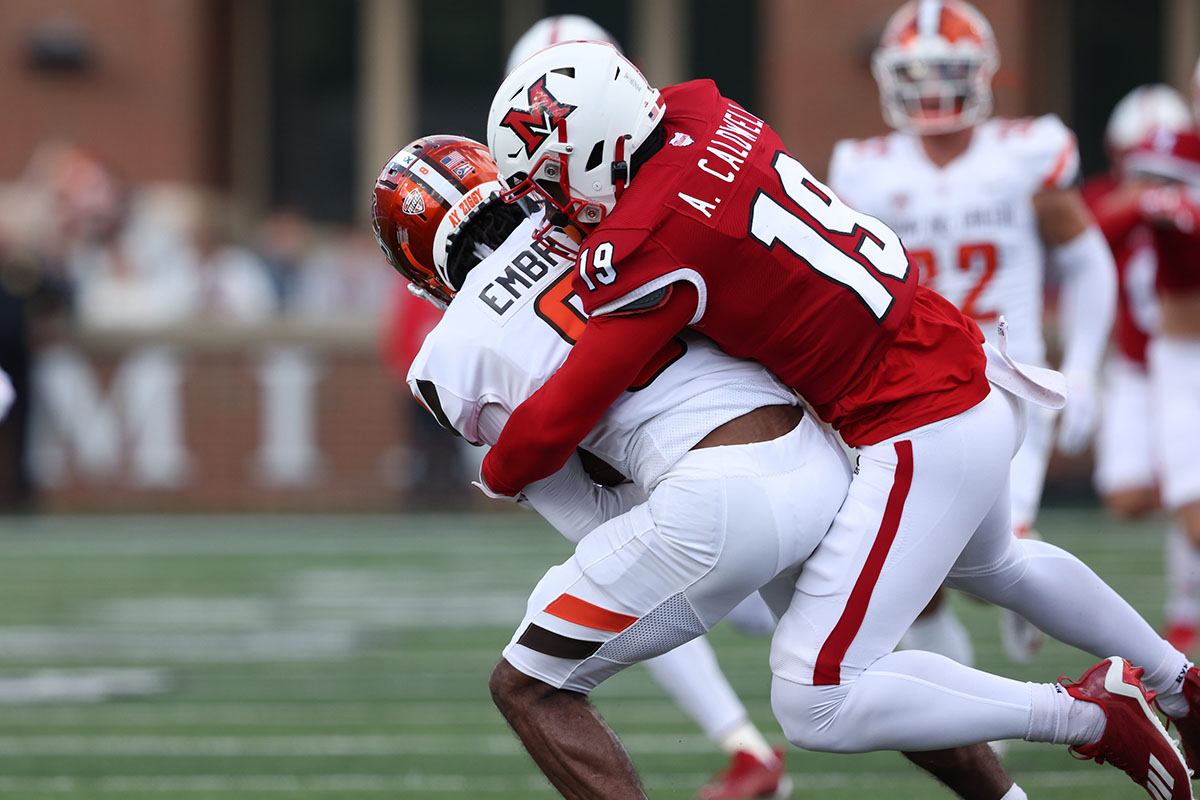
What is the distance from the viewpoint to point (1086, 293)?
17.0 feet

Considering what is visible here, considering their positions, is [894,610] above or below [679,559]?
below

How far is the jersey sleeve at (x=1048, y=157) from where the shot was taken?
5.02m

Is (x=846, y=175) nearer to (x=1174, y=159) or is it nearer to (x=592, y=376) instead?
(x=1174, y=159)

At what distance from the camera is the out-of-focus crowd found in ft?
42.1

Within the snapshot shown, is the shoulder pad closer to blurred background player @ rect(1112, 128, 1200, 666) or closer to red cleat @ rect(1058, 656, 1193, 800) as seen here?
blurred background player @ rect(1112, 128, 1200, 666)

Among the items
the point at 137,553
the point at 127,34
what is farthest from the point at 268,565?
the point at 127,34

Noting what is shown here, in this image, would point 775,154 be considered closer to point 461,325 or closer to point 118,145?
point 461,325

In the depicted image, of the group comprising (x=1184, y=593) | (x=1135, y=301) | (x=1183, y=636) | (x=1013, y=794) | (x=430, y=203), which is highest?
(x=430, y=203)

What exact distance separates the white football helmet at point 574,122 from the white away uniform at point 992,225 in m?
1.81

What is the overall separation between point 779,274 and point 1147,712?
1.14 m

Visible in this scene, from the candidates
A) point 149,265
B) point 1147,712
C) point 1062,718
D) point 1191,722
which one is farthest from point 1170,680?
point 149,265

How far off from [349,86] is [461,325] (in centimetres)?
1401

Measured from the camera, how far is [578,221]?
349cm

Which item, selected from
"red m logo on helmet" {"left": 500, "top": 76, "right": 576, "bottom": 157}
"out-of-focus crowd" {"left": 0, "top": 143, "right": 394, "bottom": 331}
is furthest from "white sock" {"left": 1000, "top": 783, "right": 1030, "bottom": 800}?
"out-of-focus crowd" {"left": 0, "top": 143, "right": 394, "bottom": 331}
